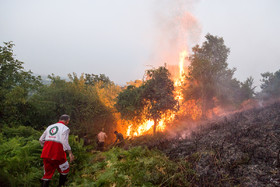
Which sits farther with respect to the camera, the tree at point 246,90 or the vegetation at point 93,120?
the tree at point 246,90

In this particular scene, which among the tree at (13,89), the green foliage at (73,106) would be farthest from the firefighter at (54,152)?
the green foliage at (73,106)

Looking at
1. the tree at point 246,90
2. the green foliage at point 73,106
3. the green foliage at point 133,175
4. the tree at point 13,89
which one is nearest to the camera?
the green foliage at point 133,175

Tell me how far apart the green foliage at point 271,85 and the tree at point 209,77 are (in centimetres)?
914

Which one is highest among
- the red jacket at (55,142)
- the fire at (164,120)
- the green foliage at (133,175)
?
the fire at (164,120)

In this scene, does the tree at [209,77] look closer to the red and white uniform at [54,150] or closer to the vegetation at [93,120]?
the vegetation at [93,120]

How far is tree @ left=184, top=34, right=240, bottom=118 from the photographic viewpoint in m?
24.0

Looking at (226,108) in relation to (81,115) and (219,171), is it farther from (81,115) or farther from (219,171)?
(219,171)

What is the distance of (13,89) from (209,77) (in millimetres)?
23214

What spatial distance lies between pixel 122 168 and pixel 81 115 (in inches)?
597

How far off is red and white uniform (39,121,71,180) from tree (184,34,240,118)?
544 inches

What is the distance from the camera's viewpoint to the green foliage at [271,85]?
42.0 m

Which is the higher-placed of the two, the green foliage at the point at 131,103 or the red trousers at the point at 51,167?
the green foliage at the point at 131,103

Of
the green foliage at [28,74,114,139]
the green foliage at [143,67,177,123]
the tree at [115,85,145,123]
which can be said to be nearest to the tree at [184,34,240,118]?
the green foliage at [143,67,177,123]

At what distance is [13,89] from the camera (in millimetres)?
11484
